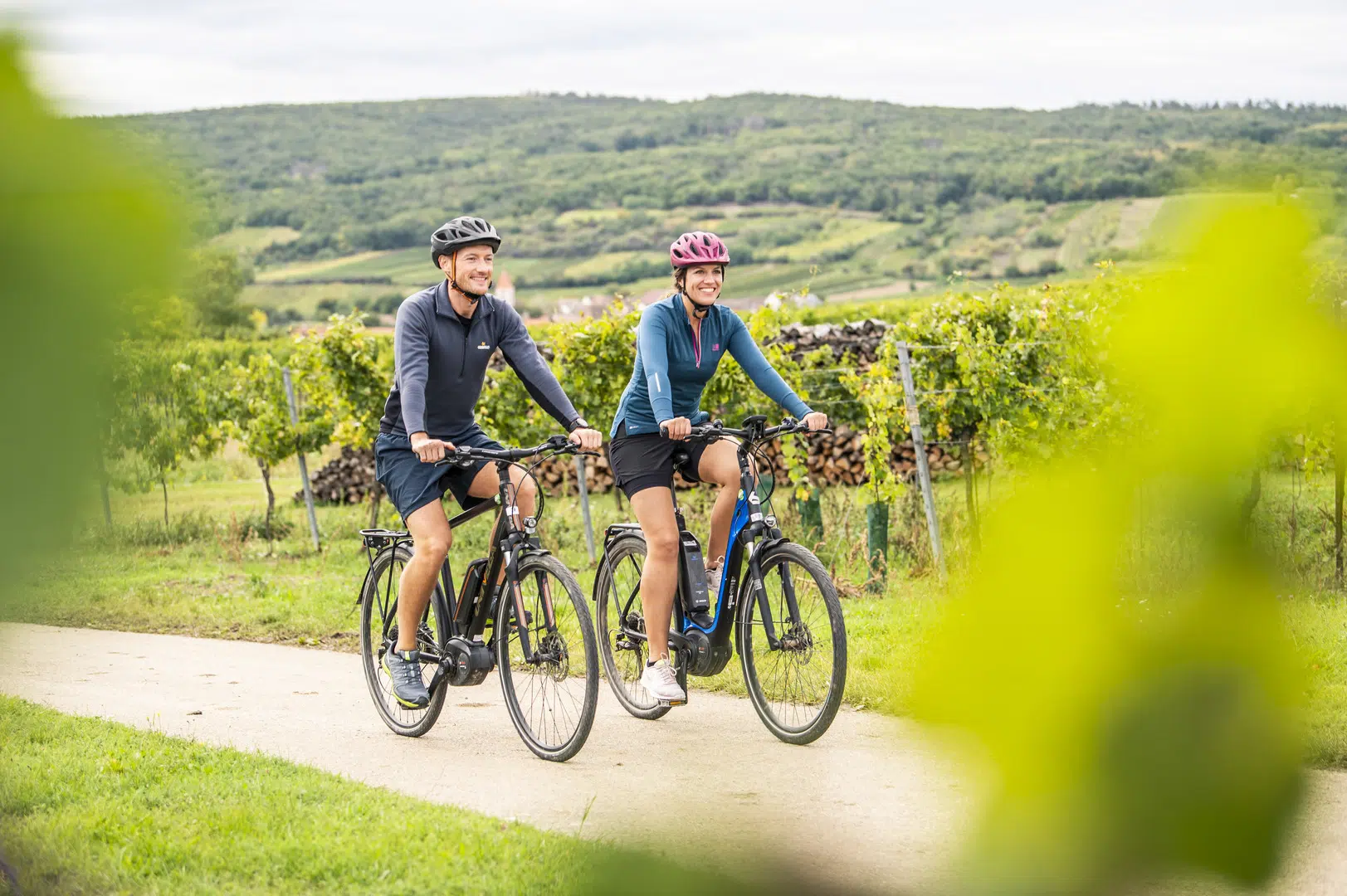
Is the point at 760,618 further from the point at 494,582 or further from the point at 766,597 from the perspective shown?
the point at 494,582

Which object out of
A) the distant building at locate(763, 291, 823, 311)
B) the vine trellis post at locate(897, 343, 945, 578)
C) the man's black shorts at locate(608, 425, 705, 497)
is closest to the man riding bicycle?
the man's black shorts at locate(608, 425, 705, 497)

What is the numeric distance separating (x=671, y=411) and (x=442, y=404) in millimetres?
954

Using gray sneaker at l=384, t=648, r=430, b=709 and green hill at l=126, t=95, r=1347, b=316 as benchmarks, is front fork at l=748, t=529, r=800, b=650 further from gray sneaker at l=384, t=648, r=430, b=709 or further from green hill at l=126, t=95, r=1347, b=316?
green hill at l=126, t=95, r=1347, b=316

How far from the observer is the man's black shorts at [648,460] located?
18.6 ft

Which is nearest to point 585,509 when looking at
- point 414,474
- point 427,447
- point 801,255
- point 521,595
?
point 521,595

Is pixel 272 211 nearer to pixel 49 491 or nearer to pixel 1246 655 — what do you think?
pixel 49 491

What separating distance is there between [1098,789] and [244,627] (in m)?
9.22

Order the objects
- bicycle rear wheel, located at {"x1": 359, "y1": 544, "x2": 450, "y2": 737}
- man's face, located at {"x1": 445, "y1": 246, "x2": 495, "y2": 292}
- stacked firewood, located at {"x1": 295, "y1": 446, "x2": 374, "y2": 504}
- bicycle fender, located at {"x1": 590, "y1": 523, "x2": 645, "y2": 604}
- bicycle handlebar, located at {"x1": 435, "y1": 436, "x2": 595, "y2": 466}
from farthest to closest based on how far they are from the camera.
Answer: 1. stacked firewood, located at {"x1": 295, "y1": 446, "x2": 374, "y2": 504}
2. bicycle fender, located at {"x1": 590, "y1": 523, "x2": 645, "y2": 604}
3. bicycle rear wheel, located at {"x1": 359, "y1": 544, "x2": 450, "y2": 737}
4. man's face, located at {"x1": 445, "y1": 246, "x2": 495, "y2": 292}
5. bicycle handlebar, located at {"x1": 435, "y1": 436, "x2": 595, "y2": 466}

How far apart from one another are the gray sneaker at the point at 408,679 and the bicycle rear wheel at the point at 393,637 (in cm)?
5

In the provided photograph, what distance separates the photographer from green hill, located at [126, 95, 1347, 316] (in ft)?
1.76

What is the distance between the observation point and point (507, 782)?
16.9 feet

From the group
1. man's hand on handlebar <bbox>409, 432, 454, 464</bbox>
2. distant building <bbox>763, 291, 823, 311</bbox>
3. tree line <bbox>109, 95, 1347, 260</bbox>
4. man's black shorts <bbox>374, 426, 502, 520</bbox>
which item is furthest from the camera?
tree line <bbox>109, 95, 1347, 260</bbox>

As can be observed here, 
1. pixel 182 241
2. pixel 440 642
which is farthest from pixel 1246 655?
pixel 440 642

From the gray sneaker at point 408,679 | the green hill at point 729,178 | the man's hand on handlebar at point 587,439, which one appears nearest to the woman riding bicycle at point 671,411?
the man's hand on handlebar at point 587,439
